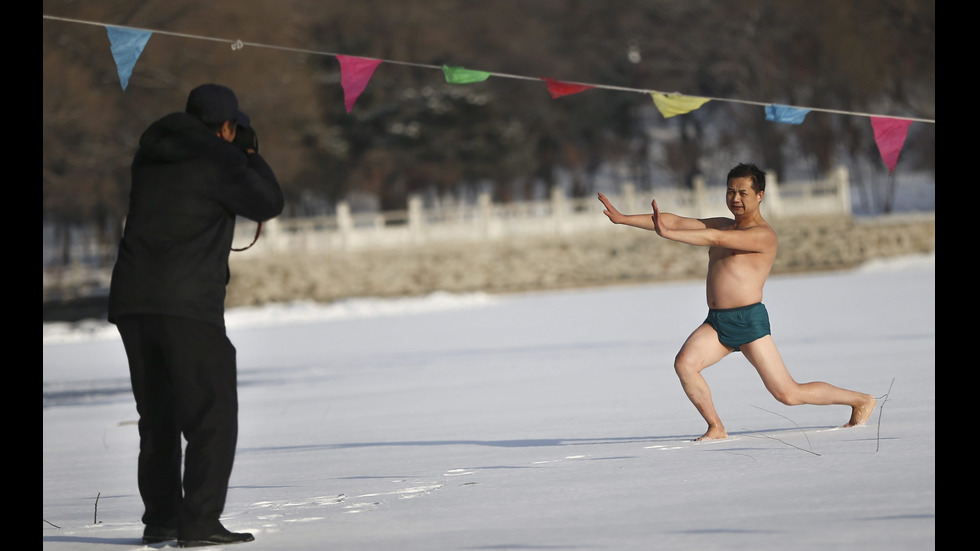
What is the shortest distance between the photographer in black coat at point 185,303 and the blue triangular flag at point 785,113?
336cm

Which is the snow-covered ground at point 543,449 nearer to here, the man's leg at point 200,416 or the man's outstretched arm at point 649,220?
the man's leg at point 200,416

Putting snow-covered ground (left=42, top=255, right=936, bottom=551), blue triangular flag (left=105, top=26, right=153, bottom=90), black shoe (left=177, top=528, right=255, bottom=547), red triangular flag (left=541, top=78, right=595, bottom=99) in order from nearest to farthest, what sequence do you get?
snow-covered ground (left=42, top=255, right=936, bottom=551) < black shoe (left=177, top=528, right=255, bottom=547) < blue triangular flag (left=105, top=26, right=153, bottom=90) < red triangular flag (left=541, top=78, right=595, bottom=99)

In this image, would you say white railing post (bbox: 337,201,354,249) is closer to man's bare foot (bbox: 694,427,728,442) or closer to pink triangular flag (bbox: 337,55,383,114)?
pink triangular flag (bbox: 337,55,383,114)

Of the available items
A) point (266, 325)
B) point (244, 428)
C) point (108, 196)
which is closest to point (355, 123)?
point (108, 196)

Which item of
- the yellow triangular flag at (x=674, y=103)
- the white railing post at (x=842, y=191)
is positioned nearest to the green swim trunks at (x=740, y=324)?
the yellow triangular flag at (x=674, y=103)

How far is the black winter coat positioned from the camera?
12.4 ft

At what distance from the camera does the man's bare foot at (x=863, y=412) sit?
5164mm

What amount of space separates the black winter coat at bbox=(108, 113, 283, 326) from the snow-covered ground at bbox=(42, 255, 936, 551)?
2.63 feet

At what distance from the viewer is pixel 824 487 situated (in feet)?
12.6

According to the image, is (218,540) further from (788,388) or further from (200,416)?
(788,388)

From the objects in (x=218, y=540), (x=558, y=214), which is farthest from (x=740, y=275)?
(x=558, y=214)

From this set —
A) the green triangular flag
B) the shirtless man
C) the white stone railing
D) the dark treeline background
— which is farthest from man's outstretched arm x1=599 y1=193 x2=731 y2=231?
the dark treeline background

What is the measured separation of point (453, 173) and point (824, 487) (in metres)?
42.4

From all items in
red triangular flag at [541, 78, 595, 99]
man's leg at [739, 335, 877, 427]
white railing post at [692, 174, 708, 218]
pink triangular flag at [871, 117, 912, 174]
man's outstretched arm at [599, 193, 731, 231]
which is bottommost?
man's leg at [739, 335, 877, 427]
